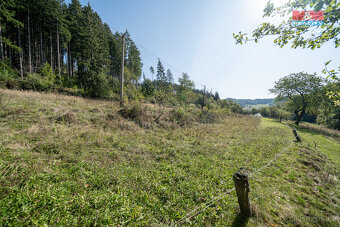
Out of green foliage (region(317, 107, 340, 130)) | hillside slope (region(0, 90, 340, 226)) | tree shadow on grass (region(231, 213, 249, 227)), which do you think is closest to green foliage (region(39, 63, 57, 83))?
hillside slope (region(0, 90, 340, 226))

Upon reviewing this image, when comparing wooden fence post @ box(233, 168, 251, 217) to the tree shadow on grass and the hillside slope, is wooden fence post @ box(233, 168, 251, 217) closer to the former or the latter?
the tree shadow on grass

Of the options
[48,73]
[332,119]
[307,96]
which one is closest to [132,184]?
[48,73]

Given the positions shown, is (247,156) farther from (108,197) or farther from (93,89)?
(93,89)

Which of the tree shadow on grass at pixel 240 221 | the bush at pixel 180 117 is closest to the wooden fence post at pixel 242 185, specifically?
the tree shadow on grass at pixel 240 221

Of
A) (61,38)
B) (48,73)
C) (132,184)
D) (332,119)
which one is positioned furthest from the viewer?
(332,119)

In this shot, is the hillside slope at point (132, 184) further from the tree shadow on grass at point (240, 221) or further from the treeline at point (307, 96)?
the treeline at point (307, 96)

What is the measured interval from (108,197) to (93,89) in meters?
21.7

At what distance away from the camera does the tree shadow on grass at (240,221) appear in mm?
2459

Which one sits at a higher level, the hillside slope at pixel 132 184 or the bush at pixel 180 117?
the bush at pixel 180 117

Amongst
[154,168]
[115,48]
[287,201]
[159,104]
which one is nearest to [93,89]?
[159,104]

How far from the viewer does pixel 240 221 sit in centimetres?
253

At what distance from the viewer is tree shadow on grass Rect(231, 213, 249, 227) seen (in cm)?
246

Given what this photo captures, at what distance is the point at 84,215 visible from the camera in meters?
2.18

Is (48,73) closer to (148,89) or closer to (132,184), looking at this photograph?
(132,184)
